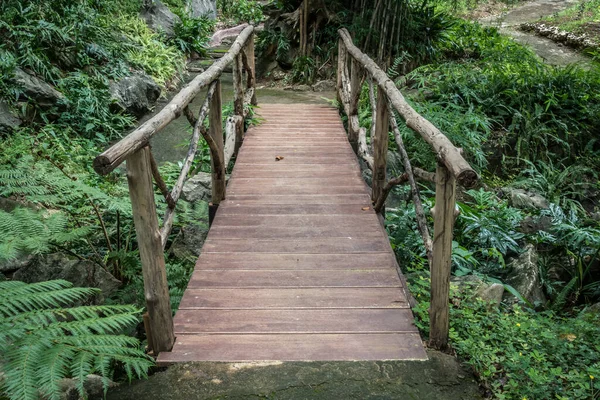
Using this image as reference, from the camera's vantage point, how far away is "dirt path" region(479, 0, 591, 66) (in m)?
12.1

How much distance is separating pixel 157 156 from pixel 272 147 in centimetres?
175

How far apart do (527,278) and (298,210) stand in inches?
72.2

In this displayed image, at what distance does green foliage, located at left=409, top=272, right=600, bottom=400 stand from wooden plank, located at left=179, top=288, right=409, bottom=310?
0.68ft

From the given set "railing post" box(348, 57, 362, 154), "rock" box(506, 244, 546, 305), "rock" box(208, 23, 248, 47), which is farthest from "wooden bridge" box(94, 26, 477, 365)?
"rock" box(208, 23, 248, 47)

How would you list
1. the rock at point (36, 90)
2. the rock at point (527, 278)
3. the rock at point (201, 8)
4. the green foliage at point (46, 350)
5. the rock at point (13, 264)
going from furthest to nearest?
the rock at point (201, 8), the rock at point (36, 90), the rock at point (527, 278), the rock at point (13, 264), the green foliage at point (46, 350)

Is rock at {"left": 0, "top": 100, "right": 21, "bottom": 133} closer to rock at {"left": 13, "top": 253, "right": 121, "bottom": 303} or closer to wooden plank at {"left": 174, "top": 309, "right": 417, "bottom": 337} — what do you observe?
rock at {"left": 13, "top": 253, "right": 121, "bottom": 303}

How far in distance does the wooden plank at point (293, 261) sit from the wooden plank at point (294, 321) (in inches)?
20.3

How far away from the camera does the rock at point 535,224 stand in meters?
4.89

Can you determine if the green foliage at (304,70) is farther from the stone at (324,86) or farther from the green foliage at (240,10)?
the green foliage at (240,10)

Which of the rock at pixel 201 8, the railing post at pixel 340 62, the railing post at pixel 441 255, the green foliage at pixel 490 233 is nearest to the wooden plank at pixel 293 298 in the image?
the railing post at pixel 441 255

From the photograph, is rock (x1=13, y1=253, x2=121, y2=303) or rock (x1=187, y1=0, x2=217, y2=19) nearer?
rock (x1=13, y1=253, x2=121, y2=303)

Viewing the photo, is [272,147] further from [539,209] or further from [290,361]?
[290,361]

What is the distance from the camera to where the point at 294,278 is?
9.99ft

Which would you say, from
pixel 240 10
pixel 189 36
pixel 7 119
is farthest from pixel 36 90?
pixel 240 10
